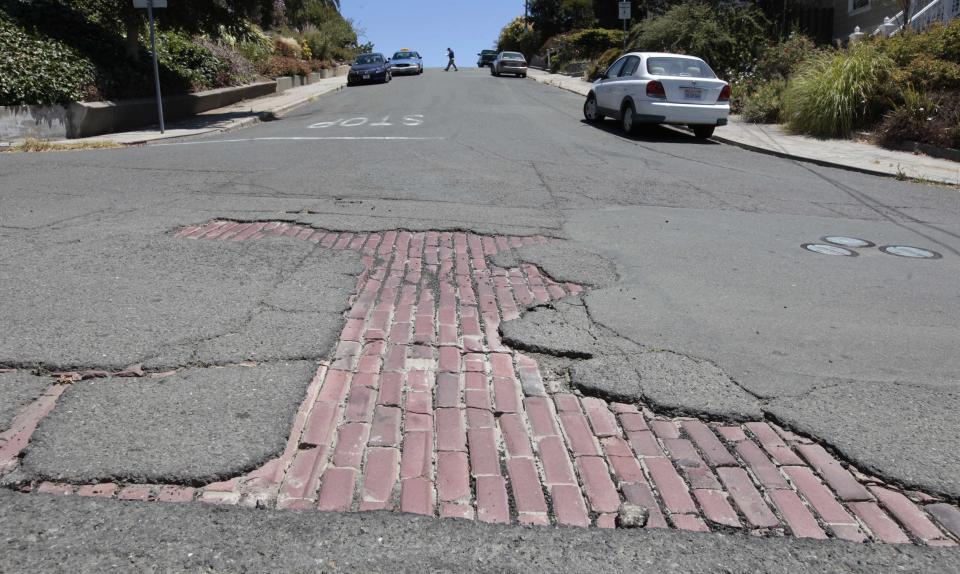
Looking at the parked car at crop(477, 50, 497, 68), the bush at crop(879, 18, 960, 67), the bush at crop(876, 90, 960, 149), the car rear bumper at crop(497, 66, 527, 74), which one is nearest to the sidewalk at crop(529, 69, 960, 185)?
the bush at crop(876, 90, 960, 149)

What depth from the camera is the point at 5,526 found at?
9.09 feet

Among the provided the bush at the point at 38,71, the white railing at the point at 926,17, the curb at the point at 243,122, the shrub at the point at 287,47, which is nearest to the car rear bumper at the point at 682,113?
the white railing at the point at 926,17

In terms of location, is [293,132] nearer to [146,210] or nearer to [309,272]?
[146,210]

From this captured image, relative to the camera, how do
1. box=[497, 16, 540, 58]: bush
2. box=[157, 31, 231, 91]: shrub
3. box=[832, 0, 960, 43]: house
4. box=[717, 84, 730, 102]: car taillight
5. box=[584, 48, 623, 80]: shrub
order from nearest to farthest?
box=[717, 84, 730, 102]: car taillight
box=[832, 0, 960, 43]: house
box=[157, 31, 231, 91]: shrub
box=[584, 48, 623, 80]: shrub
box=[497, 16, 540, 58]: bush

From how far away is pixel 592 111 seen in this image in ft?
62.2

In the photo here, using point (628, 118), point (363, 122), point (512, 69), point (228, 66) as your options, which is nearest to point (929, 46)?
point (628, 118)

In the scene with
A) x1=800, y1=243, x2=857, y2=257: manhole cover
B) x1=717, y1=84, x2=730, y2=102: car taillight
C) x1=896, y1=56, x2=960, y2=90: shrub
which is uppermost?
x1=896, y1=56, x2=960, y2=90: shrub

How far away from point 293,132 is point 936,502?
50.4 ft

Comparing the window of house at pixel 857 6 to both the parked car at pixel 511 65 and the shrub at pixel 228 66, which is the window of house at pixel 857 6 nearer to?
the parked car at pixel 511 65

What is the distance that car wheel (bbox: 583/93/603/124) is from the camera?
61.3 ft

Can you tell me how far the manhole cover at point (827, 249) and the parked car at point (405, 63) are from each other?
4217 cm

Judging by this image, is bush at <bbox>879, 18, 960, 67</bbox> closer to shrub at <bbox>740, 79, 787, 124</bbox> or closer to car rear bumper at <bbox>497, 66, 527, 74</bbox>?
shrub at <bbox>740, 79, 787, 124</bbox>

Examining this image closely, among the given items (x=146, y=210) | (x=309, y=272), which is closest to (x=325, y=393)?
(x=309, y=272)

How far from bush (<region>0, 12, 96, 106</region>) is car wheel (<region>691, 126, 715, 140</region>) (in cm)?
1363
